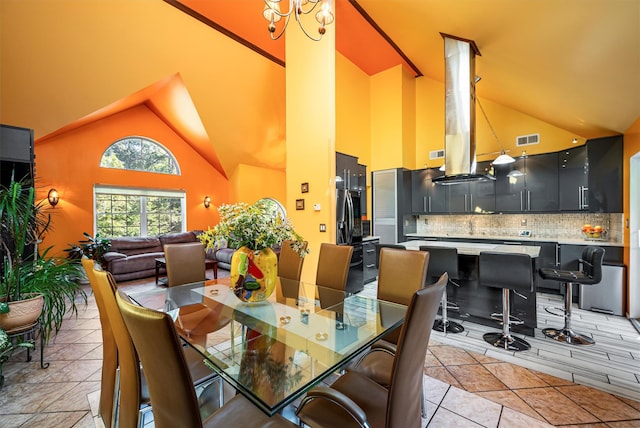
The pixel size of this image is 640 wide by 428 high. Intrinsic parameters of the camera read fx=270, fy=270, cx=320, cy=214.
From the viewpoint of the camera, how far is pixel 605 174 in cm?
362

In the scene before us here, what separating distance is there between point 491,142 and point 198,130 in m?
6.42

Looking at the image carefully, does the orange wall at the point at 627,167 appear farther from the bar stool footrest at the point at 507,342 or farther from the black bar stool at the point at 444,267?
the black bar stool at the point at 444,267

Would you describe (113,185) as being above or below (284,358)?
above

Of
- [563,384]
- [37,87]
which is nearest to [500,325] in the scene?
[563,384]

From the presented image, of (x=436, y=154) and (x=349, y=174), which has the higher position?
(x=436, y=154)

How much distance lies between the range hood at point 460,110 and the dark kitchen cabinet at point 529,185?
155 centimetres

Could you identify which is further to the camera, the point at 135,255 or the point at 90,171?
the point at 90,171

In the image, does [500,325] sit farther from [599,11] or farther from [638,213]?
[599,11]

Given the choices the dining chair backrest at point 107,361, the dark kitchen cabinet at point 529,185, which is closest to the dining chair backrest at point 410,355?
the dining chair backrest at point 107,361

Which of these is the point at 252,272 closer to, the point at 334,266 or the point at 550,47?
the point at 334,266

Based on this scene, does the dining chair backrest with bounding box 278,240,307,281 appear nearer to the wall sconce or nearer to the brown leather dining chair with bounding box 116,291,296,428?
the brown leather dining chair with bounding box 116,291,296,428

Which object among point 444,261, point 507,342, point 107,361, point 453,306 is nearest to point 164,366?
point 107,361

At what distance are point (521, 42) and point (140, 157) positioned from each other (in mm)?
7807

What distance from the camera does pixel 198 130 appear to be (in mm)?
6535
